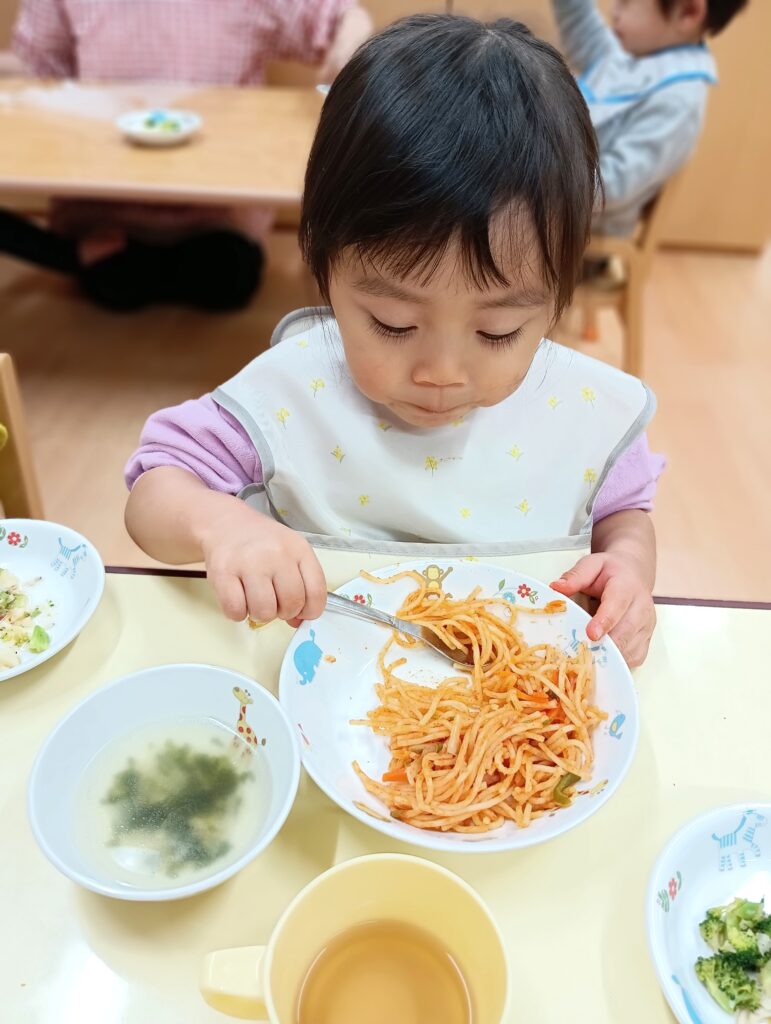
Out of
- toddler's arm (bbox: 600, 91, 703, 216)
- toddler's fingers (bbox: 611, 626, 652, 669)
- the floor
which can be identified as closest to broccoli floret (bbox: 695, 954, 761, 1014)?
toddler's fingers (bbox: 611, 626, 652, 669)

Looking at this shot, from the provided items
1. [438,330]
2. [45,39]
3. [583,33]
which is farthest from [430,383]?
[45,39]

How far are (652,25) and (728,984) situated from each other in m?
2.52

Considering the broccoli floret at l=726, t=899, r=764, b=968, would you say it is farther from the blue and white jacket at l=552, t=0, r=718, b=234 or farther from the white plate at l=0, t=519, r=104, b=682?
the blue and white jacket at l=552, t=0, r=718, b=234

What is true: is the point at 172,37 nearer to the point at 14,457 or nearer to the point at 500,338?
the point at 14,457

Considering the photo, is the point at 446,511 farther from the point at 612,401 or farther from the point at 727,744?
the point at 727,744

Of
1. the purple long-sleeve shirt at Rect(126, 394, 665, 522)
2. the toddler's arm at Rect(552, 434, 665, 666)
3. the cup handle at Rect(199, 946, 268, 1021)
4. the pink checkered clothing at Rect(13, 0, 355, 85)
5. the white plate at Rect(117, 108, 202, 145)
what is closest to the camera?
the cup handle at Rect(199, 946, 268, 1021)

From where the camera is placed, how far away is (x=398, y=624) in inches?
32.5

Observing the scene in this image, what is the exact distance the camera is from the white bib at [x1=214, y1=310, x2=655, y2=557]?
1058mm

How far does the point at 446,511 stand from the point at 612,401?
0.27 meters

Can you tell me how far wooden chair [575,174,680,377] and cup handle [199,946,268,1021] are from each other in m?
2.11

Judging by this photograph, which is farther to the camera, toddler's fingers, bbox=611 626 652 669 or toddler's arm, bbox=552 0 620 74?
toddler's arm, bbox=552 0 620 74

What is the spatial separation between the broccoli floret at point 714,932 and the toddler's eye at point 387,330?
1.84 ft

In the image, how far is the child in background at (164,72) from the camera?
269cm

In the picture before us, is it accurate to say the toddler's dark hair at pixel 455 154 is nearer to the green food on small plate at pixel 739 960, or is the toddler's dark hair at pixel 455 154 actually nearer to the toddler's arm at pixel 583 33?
the green food on small plate at pixel 739 960
